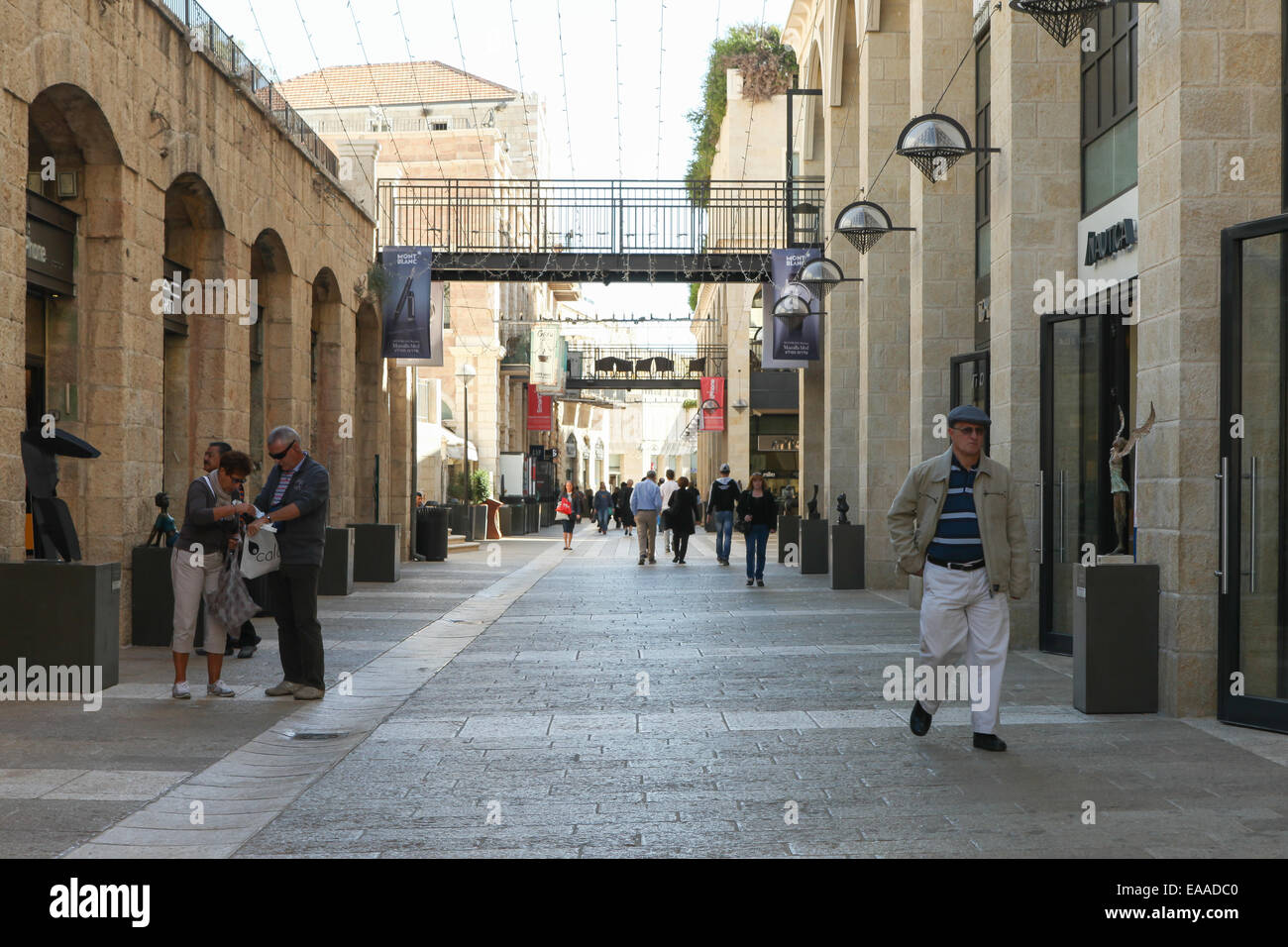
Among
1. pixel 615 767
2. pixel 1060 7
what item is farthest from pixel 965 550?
pixel 1060 7

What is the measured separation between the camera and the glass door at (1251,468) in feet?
26.6

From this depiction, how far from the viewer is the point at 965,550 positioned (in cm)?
766

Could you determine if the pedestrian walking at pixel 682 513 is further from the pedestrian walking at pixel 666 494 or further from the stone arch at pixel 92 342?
the stone arch at pixel 92 342

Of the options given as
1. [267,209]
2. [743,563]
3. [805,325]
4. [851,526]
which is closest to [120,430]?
[267,209]

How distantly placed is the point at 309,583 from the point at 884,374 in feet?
39.0

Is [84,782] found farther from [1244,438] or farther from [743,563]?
[743,563]

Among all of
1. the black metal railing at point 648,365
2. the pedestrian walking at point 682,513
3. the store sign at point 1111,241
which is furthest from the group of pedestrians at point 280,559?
the black metal railing at point 648,365

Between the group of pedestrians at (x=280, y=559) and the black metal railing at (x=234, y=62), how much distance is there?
605 centimetres

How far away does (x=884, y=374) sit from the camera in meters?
19.8

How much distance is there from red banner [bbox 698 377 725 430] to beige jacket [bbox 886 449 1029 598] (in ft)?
118

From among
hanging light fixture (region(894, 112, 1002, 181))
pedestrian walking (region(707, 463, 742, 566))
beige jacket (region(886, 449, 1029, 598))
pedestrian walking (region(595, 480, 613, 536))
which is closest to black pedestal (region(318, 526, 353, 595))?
pedestrian walking (region(707, 463, 742, 566))

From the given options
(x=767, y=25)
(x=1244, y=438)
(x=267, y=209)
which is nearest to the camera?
(x=1244, y=438)

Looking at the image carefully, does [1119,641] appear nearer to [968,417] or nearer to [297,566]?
[968,417]
